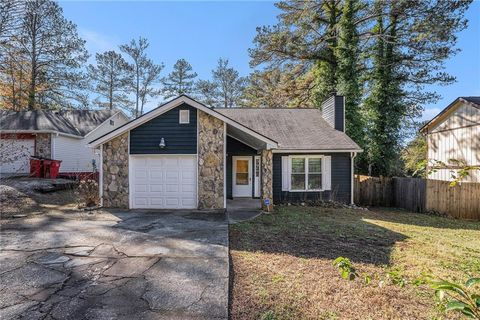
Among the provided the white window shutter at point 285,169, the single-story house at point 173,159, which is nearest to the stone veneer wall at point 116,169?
the single-story house at point 173,159

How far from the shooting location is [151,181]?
9.98m

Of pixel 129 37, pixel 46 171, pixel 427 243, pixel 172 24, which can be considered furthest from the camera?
pixel 129 37

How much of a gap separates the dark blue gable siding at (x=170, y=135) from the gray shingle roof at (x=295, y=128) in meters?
4.46

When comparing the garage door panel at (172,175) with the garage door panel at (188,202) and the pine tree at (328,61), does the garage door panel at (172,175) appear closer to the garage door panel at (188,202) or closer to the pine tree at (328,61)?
the garage door panel at (188,202)

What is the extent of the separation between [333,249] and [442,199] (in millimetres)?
8247

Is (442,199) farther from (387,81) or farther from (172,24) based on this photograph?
(172,24)

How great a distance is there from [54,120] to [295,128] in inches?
645

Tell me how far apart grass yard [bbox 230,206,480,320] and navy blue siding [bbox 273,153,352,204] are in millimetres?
3157

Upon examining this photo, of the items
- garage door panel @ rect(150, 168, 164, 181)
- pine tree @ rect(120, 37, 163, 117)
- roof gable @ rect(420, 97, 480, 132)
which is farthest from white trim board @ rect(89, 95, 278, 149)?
pine tree @ rect(120, 37, 163, 117)

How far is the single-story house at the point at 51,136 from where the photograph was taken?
16.7m

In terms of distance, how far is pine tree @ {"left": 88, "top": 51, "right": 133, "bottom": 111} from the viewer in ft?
92.5

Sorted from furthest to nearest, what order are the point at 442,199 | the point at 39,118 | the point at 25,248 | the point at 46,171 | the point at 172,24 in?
the point at 39,118 → the point at 46,171 → the point at 172,24 → the point at 442,199 → the point at 25,248

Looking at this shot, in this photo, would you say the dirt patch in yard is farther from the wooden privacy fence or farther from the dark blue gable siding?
the wooden privacy fence

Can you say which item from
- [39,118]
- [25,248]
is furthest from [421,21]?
[39,118]
